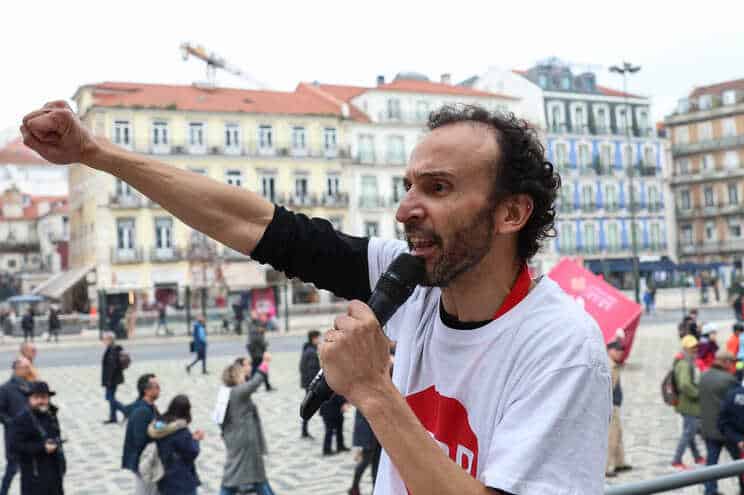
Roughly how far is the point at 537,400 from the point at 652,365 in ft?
60.4

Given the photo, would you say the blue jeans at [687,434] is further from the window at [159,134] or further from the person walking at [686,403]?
the window at [159,134]

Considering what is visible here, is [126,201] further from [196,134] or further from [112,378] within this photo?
[112,378]

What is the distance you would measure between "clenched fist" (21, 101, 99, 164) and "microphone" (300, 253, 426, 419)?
0.78 meters

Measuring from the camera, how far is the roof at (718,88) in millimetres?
61969

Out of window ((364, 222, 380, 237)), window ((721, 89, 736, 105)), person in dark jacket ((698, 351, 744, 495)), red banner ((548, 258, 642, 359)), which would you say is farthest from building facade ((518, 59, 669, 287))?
person in dark jacket ((698, 351, 744, 495))

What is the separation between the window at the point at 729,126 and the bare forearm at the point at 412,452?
65887 mm

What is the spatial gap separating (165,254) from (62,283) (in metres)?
6.17

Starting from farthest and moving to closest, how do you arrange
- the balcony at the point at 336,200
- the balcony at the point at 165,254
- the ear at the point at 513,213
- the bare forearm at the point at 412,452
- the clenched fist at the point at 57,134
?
the balcony at the point at 336,200 < the balcony at the point at 165,254 < the clenched fist at the point at 57,134 < the ear at the point at 513,213 < the bare forearm at the point at 412,452

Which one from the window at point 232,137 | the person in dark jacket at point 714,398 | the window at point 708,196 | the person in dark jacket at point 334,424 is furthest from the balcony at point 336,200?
the person in dark jacket at point 714,398

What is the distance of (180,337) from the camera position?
110 feet

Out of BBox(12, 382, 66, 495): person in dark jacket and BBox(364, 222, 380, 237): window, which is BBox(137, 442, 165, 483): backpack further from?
BBox(364, 222, 380, 237): window

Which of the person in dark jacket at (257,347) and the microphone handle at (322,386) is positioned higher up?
the microphone handle at (322,386)

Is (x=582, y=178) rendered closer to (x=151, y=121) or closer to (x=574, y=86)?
(x=574, y=86)

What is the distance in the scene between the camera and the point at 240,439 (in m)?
7.62
